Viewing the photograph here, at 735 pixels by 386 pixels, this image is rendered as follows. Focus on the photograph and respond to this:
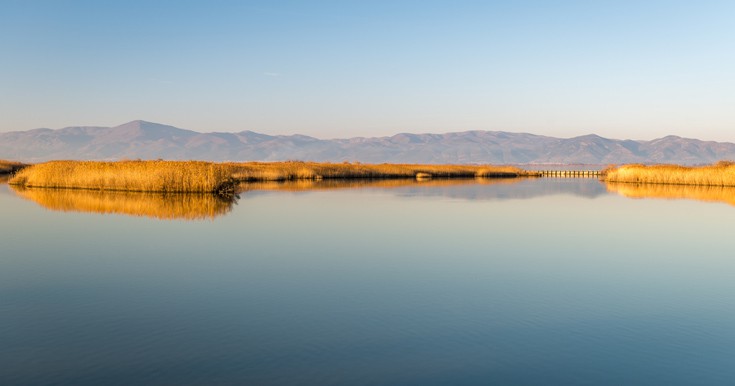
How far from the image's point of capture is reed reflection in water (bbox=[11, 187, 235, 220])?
30.2 metres

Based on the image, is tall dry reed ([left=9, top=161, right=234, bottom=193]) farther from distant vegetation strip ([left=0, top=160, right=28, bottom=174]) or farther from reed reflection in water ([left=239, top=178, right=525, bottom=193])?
distant vegetation strip ([left=0, top=160, right=28, bottom=174])

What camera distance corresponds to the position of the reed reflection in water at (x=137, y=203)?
30.2 meters

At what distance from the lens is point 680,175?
66.6 m

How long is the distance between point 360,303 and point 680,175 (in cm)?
6286

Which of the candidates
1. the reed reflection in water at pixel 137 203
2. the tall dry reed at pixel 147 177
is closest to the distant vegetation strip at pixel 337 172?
the tall dry reed at pixel 147 177

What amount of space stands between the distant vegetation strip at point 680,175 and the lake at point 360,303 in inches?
1519

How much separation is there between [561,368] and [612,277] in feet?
25.5

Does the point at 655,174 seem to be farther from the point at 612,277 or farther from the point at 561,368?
the point at 561,368

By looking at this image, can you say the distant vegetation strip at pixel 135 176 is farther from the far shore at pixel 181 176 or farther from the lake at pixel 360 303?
the lake at pixel 360 303

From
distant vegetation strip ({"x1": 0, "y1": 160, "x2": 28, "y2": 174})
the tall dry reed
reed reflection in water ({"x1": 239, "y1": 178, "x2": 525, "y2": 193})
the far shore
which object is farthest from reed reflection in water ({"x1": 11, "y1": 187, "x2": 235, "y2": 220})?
distant vegetation strip ({"x1": 0, "y1": 160, "x2": 28, "y2": 174})

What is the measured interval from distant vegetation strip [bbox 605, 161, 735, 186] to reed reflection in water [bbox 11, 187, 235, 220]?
48.3 meters

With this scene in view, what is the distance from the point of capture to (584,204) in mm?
41531

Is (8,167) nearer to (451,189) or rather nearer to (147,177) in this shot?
(147,177)

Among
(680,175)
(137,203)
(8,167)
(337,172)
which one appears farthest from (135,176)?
(680,175)
